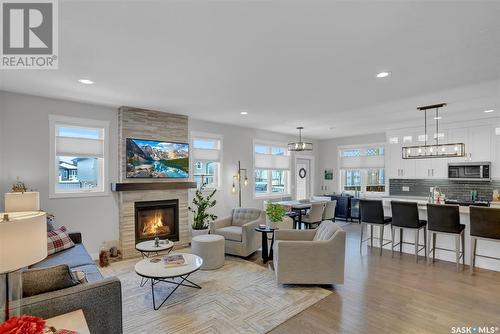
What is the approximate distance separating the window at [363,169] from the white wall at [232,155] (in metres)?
3.27

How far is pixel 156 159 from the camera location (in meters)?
5.30

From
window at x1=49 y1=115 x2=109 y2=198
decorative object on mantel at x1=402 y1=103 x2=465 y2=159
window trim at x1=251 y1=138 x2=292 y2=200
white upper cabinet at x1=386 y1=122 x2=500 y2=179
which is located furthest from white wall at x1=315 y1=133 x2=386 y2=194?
window at x1=49 y1=115 x2=109 y2=198

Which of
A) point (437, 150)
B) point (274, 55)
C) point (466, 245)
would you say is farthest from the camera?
point (437, 150)

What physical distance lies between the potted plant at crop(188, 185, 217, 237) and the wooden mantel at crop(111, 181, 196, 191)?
393 mm

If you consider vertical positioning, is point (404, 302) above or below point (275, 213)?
below

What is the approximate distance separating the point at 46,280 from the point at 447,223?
517 cm

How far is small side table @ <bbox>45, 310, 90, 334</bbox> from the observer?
5.44 feet

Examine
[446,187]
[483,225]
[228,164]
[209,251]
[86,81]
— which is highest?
[86,81]

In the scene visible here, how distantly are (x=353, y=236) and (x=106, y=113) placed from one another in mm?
6019

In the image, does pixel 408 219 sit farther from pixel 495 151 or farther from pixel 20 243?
pixel 20 243

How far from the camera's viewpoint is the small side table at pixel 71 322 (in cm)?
166

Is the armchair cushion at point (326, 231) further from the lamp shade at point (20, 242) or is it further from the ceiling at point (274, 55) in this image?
the lamp shade at point (20, 242)

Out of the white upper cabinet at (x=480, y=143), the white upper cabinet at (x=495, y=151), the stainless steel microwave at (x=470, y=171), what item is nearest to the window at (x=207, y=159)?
the stainless steel microwave at (x=470, y=171)

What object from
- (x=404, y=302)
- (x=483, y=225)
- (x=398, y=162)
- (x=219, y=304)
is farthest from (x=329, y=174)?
(x=219, y=304)
